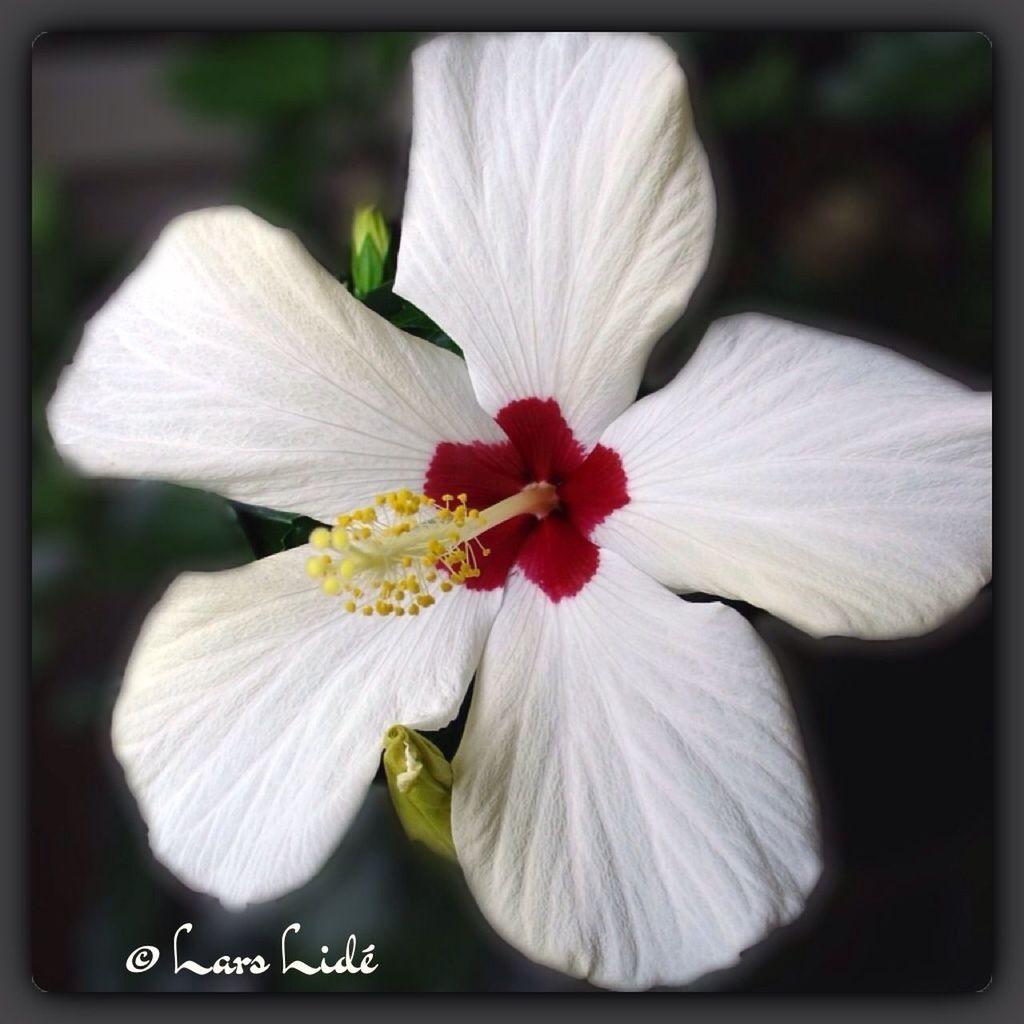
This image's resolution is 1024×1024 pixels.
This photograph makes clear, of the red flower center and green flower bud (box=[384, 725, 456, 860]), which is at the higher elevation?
the red flower center

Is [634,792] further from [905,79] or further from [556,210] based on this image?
[905,79]

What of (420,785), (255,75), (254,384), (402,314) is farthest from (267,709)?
(255,75)

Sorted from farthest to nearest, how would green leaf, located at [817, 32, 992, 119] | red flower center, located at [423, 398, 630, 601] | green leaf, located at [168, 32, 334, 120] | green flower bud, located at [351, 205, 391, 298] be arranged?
green leaf, located at [168, 32, 334, 120] < green leaf, located at [817, 32, 992, 119] < green flower bud, located at [351, 205, 391, 298] < red flower center, located at [423, 398, 630, 601]

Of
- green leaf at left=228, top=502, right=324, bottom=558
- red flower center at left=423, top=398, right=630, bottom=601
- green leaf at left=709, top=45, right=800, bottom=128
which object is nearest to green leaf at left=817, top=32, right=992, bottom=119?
green leaf at left=709, top=45, right=800, bottom=128

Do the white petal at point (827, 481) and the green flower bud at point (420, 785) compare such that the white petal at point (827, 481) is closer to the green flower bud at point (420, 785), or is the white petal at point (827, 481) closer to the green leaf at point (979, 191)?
the green flower bud at point (420, 785)

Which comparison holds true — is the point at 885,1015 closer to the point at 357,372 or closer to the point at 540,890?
the point at 540,890

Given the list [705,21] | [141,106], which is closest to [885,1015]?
[705,21]

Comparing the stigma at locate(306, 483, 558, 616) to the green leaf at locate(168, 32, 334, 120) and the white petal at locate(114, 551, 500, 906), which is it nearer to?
the white petal at locate(114, 551, 500, 906)

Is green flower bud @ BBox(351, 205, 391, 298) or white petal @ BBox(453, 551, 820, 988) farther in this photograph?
green flower bud @ BBox(351, 205, 391, 298)
